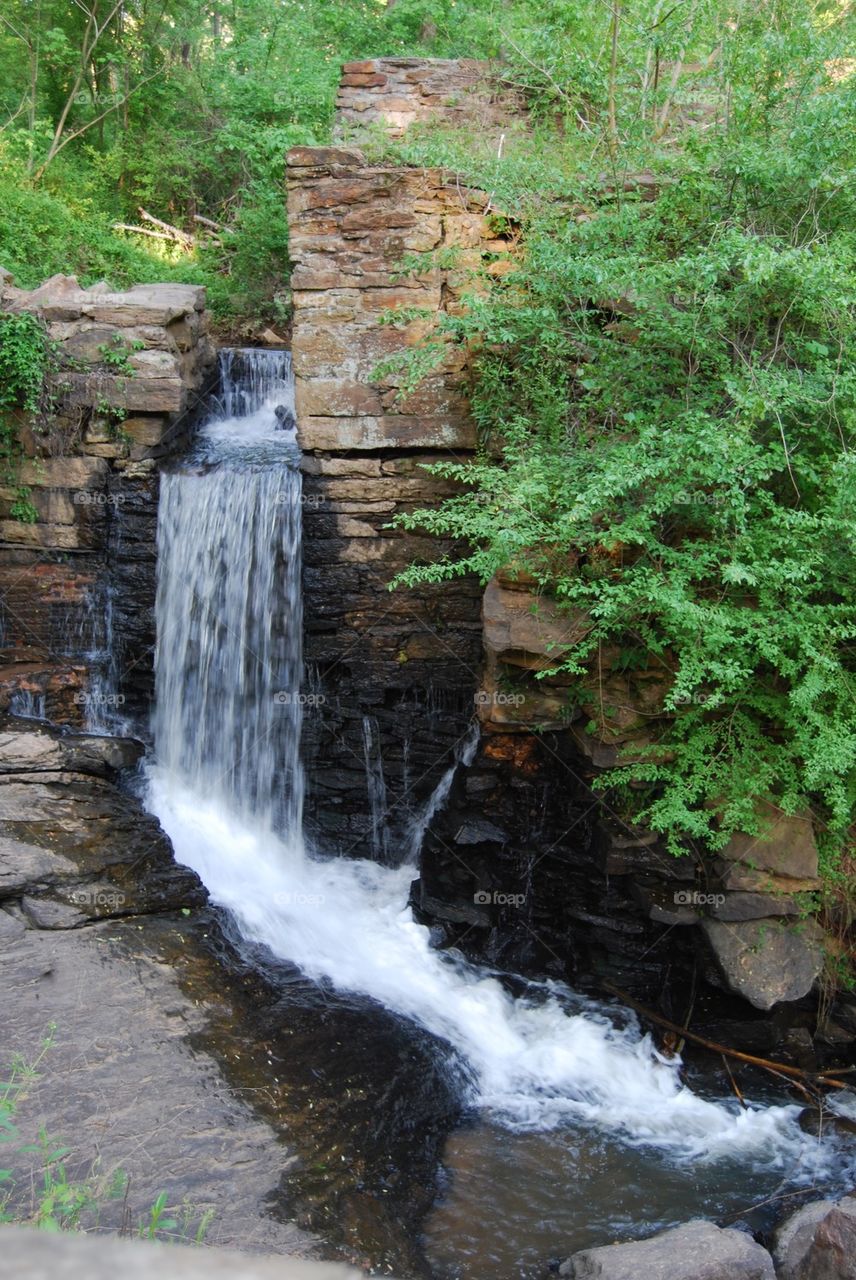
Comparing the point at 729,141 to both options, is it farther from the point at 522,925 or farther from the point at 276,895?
the point at 276,895

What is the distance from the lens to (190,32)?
45.2 feet

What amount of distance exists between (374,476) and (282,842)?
2.89m

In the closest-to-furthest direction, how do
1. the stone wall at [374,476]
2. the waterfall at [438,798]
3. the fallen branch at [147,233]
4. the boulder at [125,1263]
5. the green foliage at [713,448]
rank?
the boulder at [125,1263] → the green foliage at [713,448] → the stone wall at [374,476] → the waterfall at [438,798] → the fallen branch at [147,233]

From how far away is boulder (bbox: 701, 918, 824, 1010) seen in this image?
18.1 feet

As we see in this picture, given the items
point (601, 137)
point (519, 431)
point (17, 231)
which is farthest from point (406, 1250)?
point (17, 231)

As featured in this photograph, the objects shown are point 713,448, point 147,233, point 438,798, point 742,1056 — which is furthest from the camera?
point 147,233

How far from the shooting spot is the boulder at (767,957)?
5.50 metres

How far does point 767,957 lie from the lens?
18.2 feet

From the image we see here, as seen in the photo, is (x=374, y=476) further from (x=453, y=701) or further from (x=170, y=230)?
(x=170, y=230)

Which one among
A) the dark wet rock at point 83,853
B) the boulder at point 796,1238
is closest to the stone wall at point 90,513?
the dark wet rock at point 83,853

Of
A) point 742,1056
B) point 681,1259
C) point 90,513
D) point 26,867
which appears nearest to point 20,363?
point 90,513

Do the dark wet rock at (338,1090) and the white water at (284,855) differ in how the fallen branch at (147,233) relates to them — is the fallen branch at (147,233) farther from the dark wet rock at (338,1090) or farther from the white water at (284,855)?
the dark wet rock at (338,1090)

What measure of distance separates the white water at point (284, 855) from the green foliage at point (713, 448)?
1483 millimetres

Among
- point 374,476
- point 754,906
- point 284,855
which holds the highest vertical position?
point 374,476
